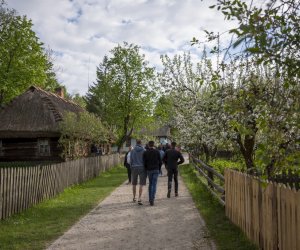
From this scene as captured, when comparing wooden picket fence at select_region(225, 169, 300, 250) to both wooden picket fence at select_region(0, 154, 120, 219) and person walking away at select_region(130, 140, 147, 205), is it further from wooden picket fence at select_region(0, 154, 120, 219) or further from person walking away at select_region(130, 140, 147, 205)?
wooden picket fence at select_region(0, 154, 120, 219)

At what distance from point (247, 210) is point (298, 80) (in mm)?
4176

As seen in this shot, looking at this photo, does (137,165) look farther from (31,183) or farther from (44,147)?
(44,147)

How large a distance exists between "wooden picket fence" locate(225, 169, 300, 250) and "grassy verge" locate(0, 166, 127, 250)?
3750mm

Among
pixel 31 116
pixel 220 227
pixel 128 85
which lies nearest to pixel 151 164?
pixel 220 227

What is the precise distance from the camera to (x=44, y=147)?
2698cm

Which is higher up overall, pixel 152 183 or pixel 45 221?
pixel 152 183

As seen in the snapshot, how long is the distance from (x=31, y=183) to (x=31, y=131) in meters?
15.4

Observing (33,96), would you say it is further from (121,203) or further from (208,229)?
(208,229)

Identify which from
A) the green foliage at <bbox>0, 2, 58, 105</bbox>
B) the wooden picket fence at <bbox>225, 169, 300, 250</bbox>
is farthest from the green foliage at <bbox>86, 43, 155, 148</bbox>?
the wooden picket fence at <bbox>225, 169, 300, 250</bbox>

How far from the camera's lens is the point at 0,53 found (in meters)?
28.2

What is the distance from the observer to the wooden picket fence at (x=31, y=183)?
982cm

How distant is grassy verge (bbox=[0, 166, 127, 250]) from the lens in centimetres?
767

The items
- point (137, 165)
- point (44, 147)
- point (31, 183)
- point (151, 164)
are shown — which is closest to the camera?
point (31, 183)

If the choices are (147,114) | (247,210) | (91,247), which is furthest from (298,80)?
(147,114)
